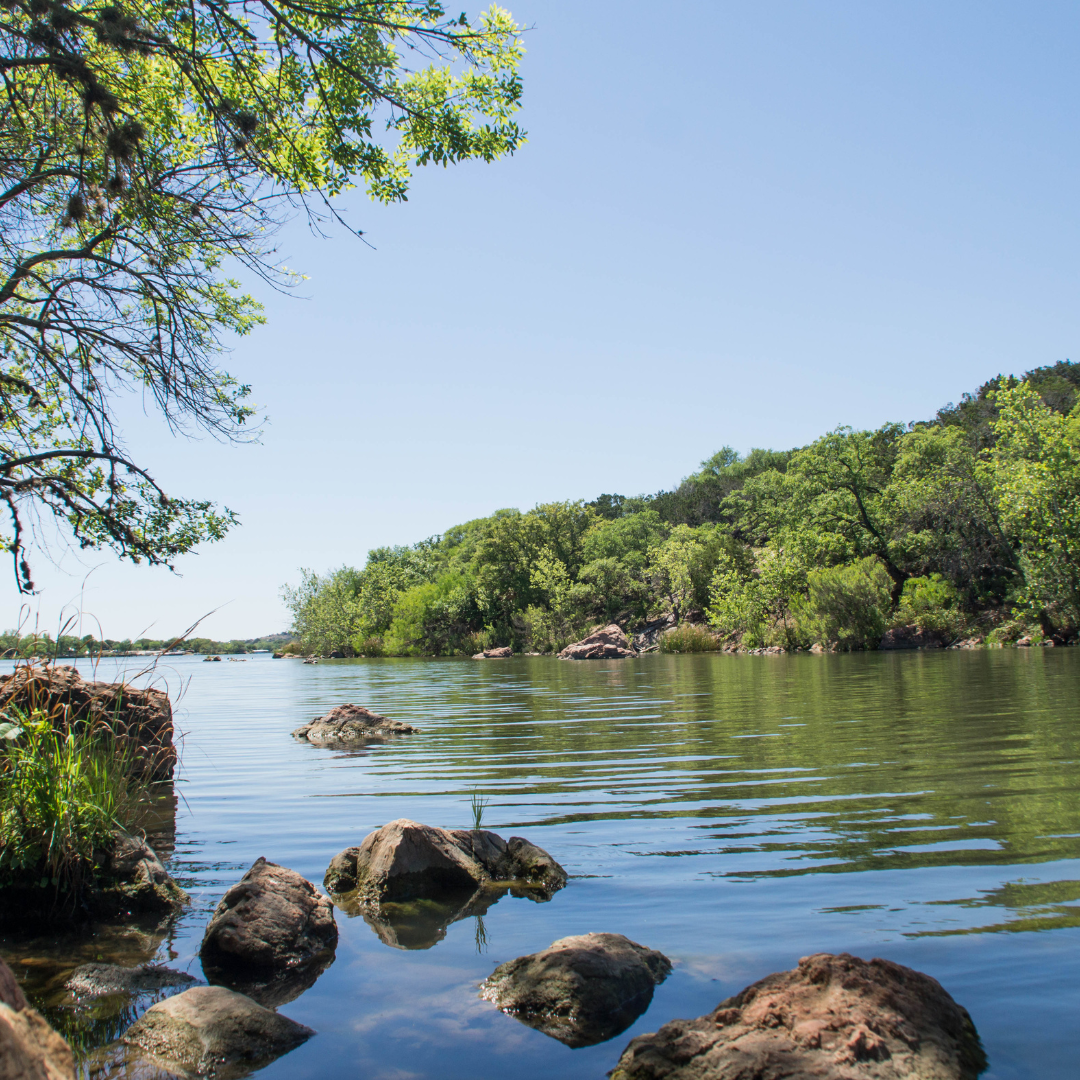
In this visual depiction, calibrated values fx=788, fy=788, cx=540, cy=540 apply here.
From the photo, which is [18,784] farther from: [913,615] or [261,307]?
[913,615]

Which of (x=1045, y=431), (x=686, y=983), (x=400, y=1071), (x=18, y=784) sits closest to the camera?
(x=400, y=1071)

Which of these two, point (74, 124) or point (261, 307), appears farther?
point (261, 307)

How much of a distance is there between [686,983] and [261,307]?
1153 centimetres

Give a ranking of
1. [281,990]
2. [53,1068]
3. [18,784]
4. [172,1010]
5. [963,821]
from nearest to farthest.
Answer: [53,1068] → [172,1010] → [281,990] → [18,784] → [963,821]

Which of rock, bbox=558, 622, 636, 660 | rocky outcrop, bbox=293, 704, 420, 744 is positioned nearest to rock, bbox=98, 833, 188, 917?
rocky outcrop, bbox=293, 704, 420, 744

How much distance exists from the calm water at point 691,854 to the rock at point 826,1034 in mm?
366

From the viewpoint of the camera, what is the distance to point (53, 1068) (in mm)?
2162

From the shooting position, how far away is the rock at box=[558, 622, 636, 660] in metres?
59.1

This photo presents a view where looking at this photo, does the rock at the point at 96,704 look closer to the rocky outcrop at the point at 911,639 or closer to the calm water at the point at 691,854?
the calm water at the point at 691,854

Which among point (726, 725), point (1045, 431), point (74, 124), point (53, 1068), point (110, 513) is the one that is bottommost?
point (726, 725)

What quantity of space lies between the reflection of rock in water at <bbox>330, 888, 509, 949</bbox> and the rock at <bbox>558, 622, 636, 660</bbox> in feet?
172

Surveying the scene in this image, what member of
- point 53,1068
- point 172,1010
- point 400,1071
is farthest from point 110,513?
point 53,1068

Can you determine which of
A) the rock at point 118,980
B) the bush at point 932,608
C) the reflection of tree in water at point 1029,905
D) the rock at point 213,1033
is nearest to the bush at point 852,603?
the bush at point 932,608

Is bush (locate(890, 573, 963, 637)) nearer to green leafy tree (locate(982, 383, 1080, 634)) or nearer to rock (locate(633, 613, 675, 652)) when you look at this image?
green leafy tree (locate(982, 383, 1080, 634))
